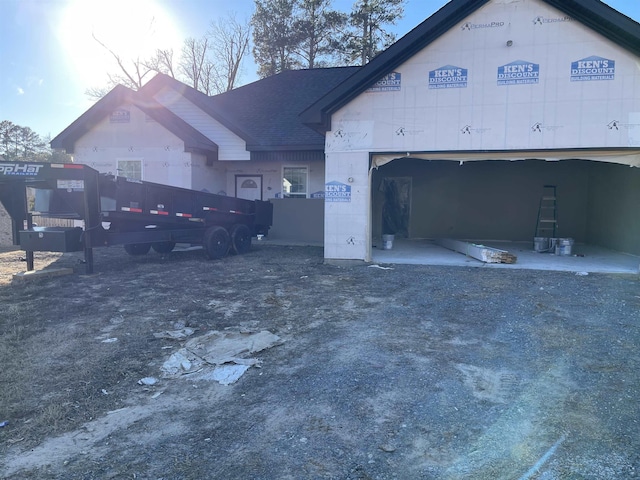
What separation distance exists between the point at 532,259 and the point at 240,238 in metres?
7.82

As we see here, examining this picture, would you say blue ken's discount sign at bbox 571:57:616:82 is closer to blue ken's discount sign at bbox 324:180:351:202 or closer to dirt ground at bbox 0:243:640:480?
dirt ground at bbox 0:243:640:480

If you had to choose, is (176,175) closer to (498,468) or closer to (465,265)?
(465,265)

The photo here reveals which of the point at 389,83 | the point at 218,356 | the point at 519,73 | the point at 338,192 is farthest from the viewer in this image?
the point at 338,192

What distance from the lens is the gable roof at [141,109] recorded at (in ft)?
45.5

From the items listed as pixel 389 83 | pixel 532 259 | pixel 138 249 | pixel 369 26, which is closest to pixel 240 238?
pixel 138 249

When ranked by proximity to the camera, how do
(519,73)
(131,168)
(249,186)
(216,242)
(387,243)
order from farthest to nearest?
(249,186) < (131,168) < (387,243) < (216,242) < (519,73)

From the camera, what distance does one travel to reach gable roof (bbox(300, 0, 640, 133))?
8.62 metres

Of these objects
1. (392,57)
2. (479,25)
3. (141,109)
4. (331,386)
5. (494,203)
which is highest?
(479,25)

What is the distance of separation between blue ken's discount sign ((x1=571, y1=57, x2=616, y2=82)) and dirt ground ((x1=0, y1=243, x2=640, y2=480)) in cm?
446

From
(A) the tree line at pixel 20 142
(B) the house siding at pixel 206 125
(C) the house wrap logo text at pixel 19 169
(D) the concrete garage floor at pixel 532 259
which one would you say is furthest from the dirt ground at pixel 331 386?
(A) the tree line at pixel 20 142

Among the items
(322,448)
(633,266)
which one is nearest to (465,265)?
(633,266)

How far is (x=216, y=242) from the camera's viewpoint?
11.2 meters

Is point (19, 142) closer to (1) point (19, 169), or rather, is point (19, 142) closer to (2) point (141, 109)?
(2) point (141, 109)

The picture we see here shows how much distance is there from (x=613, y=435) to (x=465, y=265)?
7.16 m
